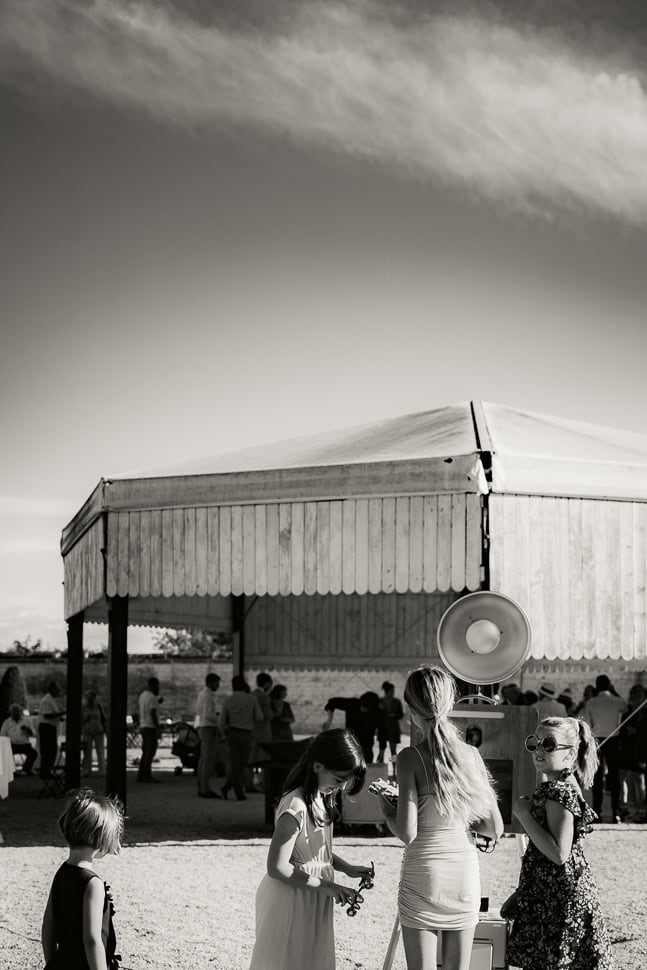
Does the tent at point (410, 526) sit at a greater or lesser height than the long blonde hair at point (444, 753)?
greater

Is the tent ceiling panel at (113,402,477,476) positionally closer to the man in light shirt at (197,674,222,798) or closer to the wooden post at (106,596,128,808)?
the wooden post at (106,596,128,808)

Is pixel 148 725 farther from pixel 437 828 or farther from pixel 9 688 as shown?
pixel 437 828

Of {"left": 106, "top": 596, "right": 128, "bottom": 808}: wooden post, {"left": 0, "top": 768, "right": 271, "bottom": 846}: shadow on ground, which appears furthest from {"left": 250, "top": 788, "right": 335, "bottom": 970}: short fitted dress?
{"left": 106, "top": 596, "right": 128, "bottom": 808}: wooden post

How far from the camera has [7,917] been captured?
7.09 m

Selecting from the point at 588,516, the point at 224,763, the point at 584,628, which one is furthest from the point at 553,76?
the point at 224,763

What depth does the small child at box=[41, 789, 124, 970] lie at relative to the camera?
356 cm

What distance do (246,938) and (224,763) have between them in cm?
1068

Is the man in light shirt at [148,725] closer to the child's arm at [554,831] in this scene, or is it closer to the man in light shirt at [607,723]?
the man in light shirt at [607,723]

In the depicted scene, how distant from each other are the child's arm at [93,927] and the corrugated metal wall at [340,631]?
16.1 meters

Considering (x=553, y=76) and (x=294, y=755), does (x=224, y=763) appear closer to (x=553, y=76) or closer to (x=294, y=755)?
(x=294, y=755)

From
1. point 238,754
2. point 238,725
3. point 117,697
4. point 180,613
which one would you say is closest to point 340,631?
point 180,613

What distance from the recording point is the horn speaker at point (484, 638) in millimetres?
6719

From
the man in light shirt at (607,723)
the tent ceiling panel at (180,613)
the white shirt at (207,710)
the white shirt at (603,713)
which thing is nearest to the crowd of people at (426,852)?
the man in light shirt at (607,723)

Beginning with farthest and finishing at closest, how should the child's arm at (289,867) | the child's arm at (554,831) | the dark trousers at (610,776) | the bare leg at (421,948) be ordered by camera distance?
1. the dark trousers at (610,776)
2. the child's arm at (554,831)
3. the bare leg at (421,948)
4. the child's arm at (289,867)
